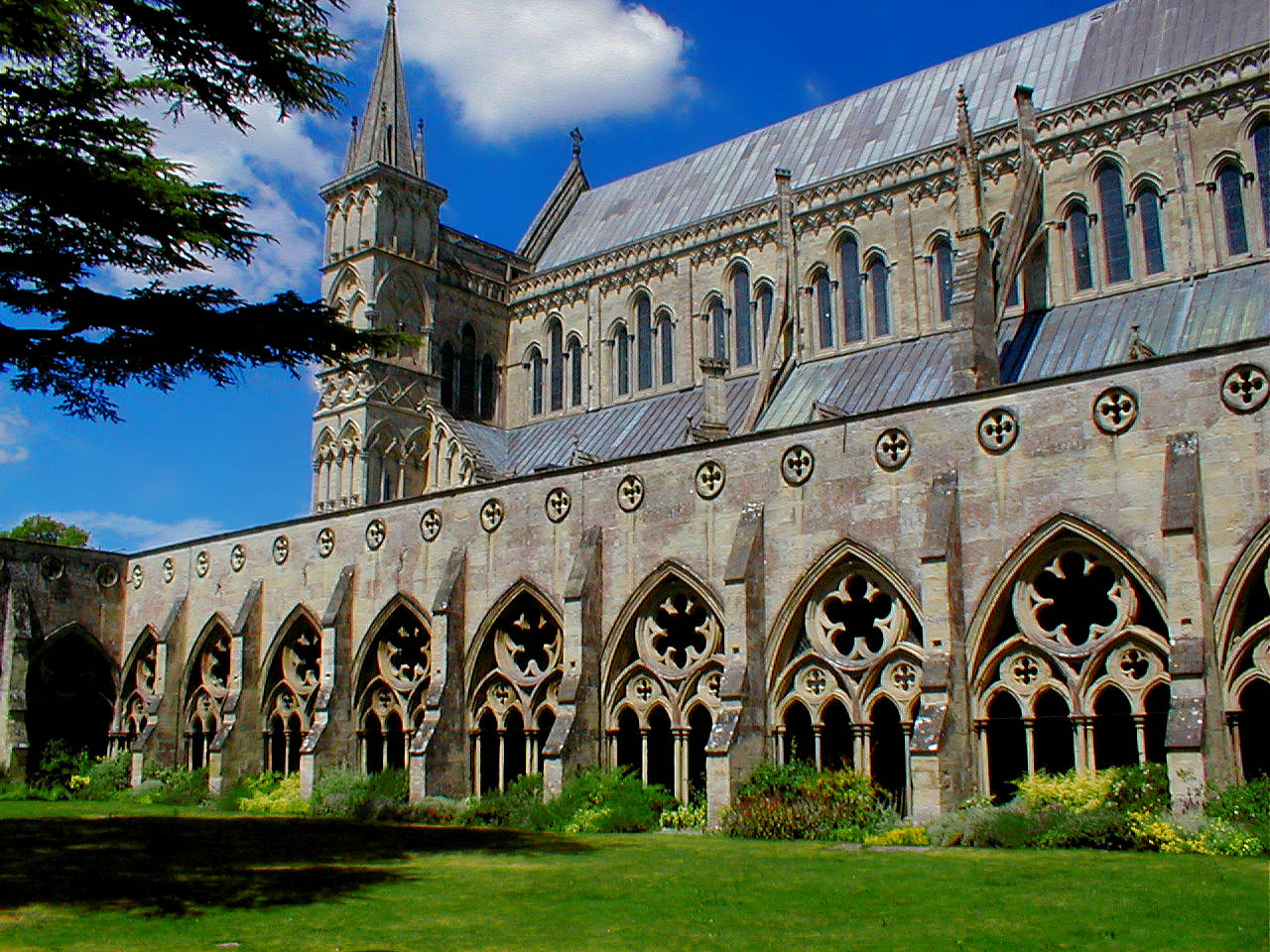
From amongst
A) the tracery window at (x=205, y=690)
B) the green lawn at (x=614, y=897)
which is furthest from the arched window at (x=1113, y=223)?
the tracery window at (x=205, y=690)

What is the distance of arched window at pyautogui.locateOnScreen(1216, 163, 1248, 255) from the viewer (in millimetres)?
28516

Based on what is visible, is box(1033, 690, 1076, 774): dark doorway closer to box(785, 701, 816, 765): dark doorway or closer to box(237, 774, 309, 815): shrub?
box(785, 701, 816, 765): dark doorway

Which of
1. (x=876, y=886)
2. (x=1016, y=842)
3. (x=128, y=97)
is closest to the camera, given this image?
(x=876, y=886)

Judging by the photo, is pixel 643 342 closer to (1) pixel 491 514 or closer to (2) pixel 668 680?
(1) pixel 491 514

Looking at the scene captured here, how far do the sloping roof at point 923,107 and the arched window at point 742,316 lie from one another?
2.31m

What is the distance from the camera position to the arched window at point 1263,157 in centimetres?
2822

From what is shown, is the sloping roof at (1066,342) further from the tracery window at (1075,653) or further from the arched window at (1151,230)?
the tracery window at (1075,653)

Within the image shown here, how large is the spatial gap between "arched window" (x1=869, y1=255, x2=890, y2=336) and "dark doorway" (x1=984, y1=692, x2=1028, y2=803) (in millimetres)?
15516

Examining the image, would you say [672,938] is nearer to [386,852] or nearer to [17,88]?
[386,852]

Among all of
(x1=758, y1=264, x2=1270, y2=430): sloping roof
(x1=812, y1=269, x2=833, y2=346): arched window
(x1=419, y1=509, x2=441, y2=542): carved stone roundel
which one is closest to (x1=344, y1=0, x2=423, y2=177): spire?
(x1=812, y1=269, x2=833, y2=346): arched window

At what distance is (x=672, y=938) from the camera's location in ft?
32.6

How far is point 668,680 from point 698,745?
4.92 feet

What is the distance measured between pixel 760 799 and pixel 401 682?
10.1 m

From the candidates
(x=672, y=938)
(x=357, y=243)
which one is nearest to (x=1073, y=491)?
(x=672, y=938)
